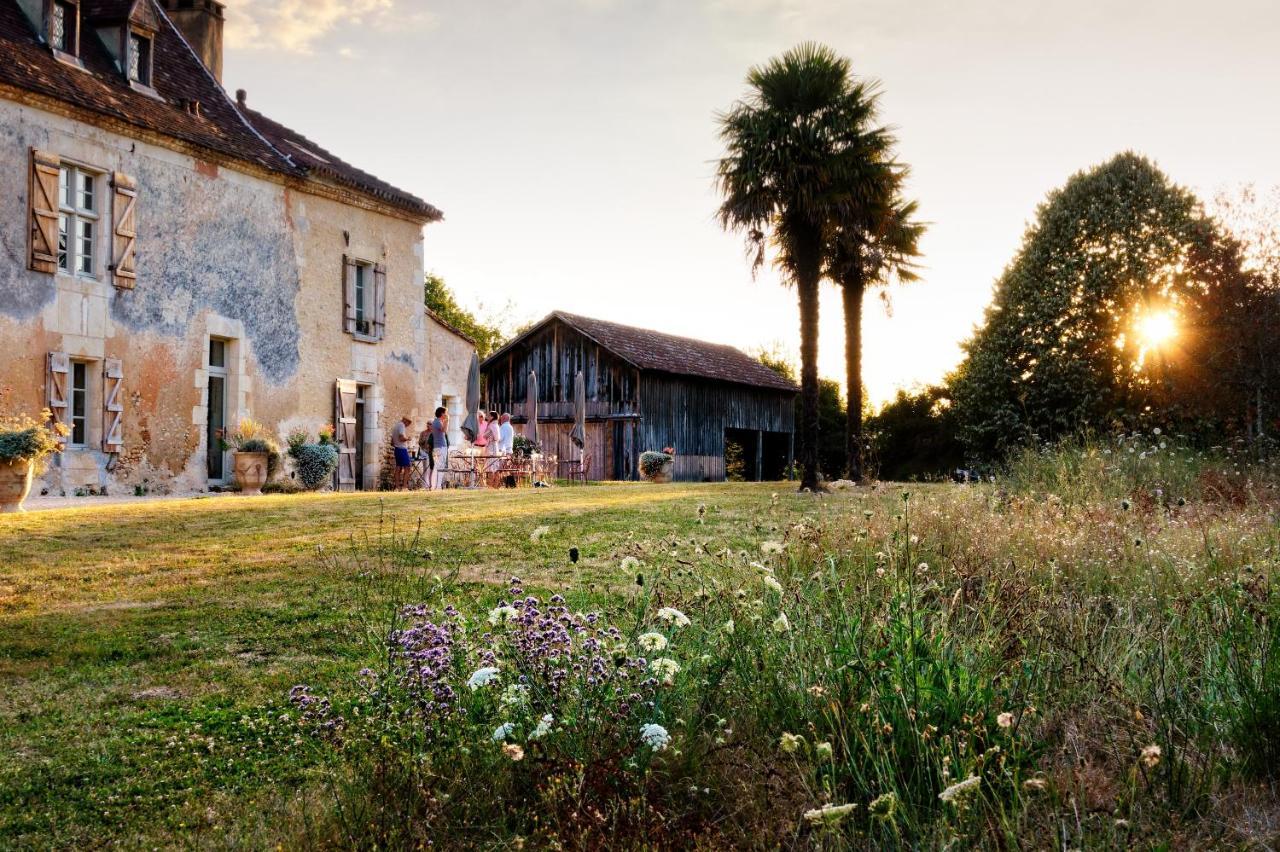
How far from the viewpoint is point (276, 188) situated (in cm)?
1881

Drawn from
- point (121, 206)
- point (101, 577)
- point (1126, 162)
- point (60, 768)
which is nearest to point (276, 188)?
point (121, 206)

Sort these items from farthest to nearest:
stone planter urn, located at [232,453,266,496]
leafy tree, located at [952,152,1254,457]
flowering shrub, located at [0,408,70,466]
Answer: leafy tree, located at [952,152,1254,457] < stone planter urn, located at [232,453,266,496] < flowering shrub, located at [0,408,70,466]

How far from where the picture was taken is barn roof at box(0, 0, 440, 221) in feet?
48.8

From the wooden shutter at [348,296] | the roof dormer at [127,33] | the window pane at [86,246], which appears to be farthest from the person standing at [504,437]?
the roof dormer at [127,33]

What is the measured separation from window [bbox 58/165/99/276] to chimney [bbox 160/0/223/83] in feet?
19.4

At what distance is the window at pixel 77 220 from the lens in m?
15.2

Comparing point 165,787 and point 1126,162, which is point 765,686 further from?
point 1126,162

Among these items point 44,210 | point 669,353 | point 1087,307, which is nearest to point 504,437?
point 44,210

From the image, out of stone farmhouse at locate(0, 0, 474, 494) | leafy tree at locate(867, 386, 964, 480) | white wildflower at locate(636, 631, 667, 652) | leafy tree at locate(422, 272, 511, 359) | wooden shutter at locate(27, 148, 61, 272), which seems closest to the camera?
white wildflower at locate(636, 631, 667, 652)

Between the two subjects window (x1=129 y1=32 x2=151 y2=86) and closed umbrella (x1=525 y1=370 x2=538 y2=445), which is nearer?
window (x1=129 y1=32 x2=151 y2=86)

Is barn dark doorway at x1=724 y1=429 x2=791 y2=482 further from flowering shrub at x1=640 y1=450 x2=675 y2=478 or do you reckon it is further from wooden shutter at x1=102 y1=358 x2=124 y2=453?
wooden shutter at x1=102 y1=358 x2=124 y2=453

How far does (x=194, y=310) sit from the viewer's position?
56.1ft

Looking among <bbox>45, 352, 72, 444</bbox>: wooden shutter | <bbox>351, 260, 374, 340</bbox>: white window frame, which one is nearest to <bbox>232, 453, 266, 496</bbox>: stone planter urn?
<bbox>45, 352, 72, 444</bbox>: wooden shutter

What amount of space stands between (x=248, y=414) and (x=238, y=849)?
16292mm
